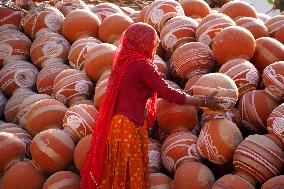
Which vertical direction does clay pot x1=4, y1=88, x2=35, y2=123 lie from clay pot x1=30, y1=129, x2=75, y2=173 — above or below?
below

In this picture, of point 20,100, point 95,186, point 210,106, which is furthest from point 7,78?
point 210,106

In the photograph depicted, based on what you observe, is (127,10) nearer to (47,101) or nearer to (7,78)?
(7,78)

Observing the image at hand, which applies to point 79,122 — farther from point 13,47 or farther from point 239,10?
point 239,10

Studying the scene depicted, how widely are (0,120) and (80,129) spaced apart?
4.41 ft

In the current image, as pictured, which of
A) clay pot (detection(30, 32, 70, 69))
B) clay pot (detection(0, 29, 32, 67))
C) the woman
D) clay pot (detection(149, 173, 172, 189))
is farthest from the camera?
clay pot (detection(0, 29, 32, 67))

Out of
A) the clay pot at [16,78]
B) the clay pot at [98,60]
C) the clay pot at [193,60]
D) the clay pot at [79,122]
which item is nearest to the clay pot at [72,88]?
the clay pot at [98,60]

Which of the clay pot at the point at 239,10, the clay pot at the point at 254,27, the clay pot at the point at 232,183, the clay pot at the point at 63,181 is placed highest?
the clay pot at the point at 254,27

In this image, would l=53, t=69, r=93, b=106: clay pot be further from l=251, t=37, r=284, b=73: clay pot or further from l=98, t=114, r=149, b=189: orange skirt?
l=251, t=37, r=284, b=73: clay pot

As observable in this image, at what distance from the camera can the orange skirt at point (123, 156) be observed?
3.32 m

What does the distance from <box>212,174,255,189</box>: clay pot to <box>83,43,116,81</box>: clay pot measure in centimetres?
174

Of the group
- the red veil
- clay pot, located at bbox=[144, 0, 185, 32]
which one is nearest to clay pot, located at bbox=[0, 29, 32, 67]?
clay pot, located at bbox=[144, 0, 185, 32]

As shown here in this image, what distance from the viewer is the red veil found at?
3219 millimetres

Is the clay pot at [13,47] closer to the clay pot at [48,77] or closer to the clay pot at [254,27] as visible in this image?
the clay pot at [48,77]

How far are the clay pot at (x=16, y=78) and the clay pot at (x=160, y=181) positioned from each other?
216 centimetres
